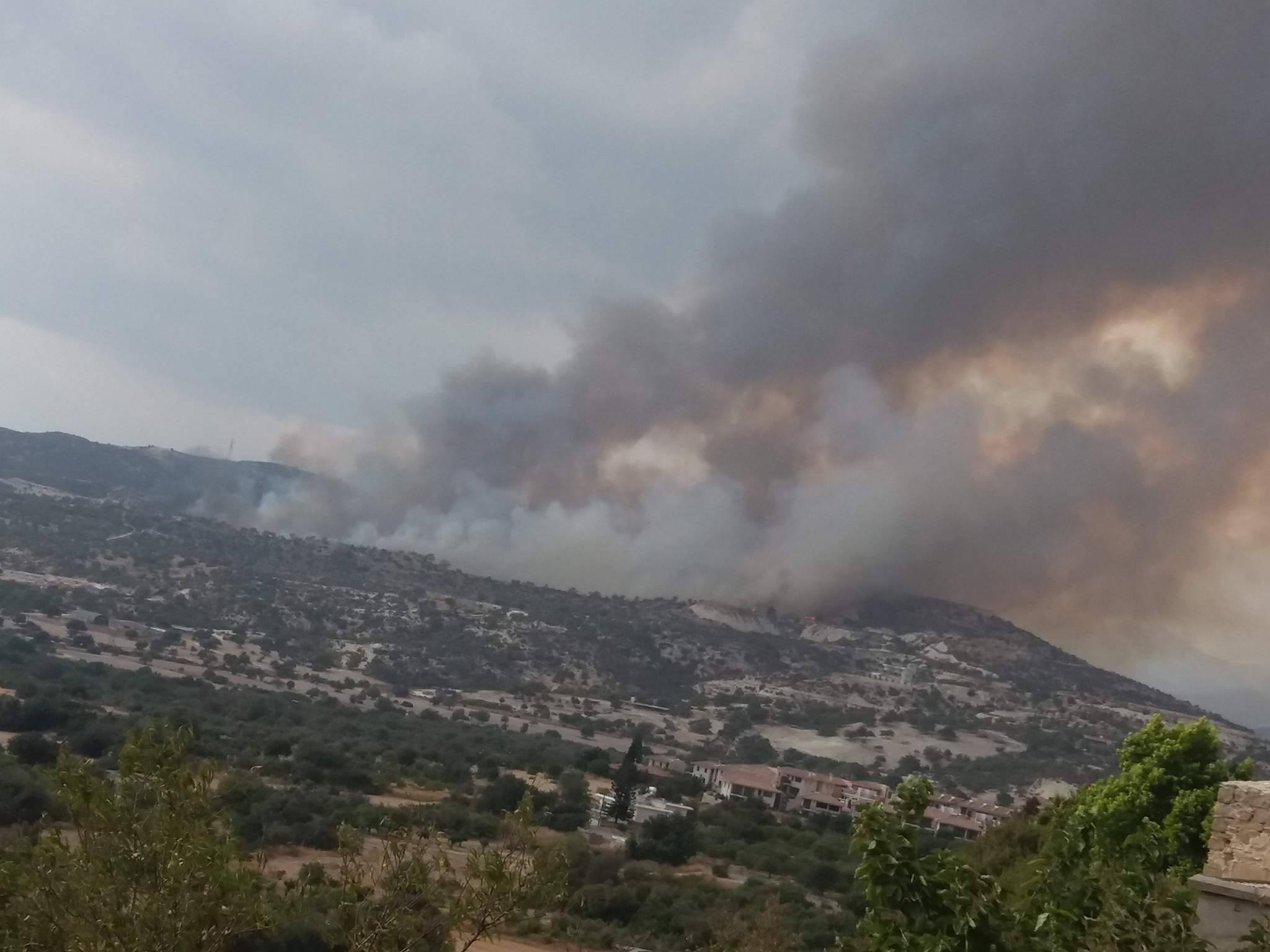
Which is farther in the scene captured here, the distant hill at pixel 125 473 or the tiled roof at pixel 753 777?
the distant hill at pixel 125 473

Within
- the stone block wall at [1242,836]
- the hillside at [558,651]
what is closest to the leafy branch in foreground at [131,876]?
the stone block wall at [1242,836]

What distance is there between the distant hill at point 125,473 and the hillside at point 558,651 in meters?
1.13

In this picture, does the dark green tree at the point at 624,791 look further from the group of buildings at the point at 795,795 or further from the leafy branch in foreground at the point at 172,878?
the leafy branch in foreground at the point at 172,878

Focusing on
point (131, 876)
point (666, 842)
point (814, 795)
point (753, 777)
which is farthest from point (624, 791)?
point (131, 876)

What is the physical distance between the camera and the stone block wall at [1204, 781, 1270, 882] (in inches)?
332

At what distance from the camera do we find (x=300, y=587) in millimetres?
100500

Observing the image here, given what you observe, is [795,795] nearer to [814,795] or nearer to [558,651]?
[814,795]

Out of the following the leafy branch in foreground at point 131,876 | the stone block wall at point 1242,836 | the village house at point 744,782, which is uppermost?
the stone block wall at point 1242,836

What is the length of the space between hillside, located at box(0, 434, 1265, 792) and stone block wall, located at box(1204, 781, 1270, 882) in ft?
179

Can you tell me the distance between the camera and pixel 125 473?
499ft

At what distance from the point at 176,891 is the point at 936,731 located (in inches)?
3210

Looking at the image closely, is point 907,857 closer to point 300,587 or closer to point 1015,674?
point 300,587

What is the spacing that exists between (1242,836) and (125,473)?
165 meters

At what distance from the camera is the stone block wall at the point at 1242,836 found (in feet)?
27.7
